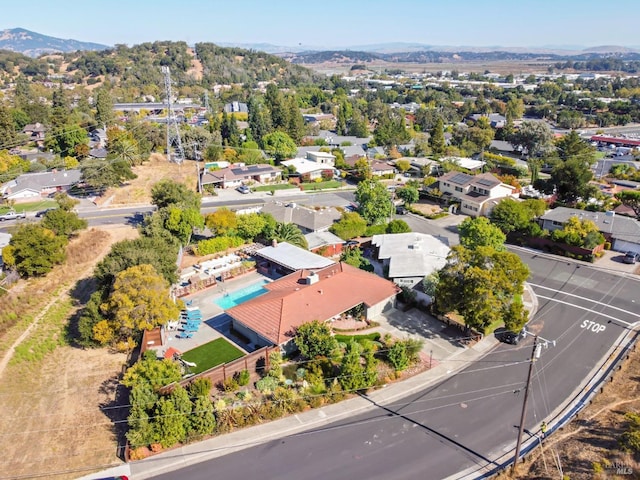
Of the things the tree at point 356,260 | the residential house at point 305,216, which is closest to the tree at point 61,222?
the residential house at point 305,216

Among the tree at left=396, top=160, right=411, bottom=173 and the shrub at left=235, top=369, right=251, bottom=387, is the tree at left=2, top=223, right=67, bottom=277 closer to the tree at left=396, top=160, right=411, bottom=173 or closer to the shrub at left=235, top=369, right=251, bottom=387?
the shrub at left=235, top=369, right=251, bottom=387

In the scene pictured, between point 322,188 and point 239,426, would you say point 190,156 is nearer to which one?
point 322,188

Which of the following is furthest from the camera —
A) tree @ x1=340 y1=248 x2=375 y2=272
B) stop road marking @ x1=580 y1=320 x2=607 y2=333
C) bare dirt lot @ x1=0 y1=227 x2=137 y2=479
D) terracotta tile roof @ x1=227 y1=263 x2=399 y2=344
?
tree @ x1=340 y1=248 x2=375 y2=272

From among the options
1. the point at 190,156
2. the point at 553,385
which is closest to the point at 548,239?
the point at 553,385

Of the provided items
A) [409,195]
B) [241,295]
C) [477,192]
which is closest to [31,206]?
[241,295]

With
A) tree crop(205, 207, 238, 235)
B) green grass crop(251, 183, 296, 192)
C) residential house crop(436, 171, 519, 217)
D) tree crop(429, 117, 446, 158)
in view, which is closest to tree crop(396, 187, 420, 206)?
residential house crop(436, 171, 519, 217)
